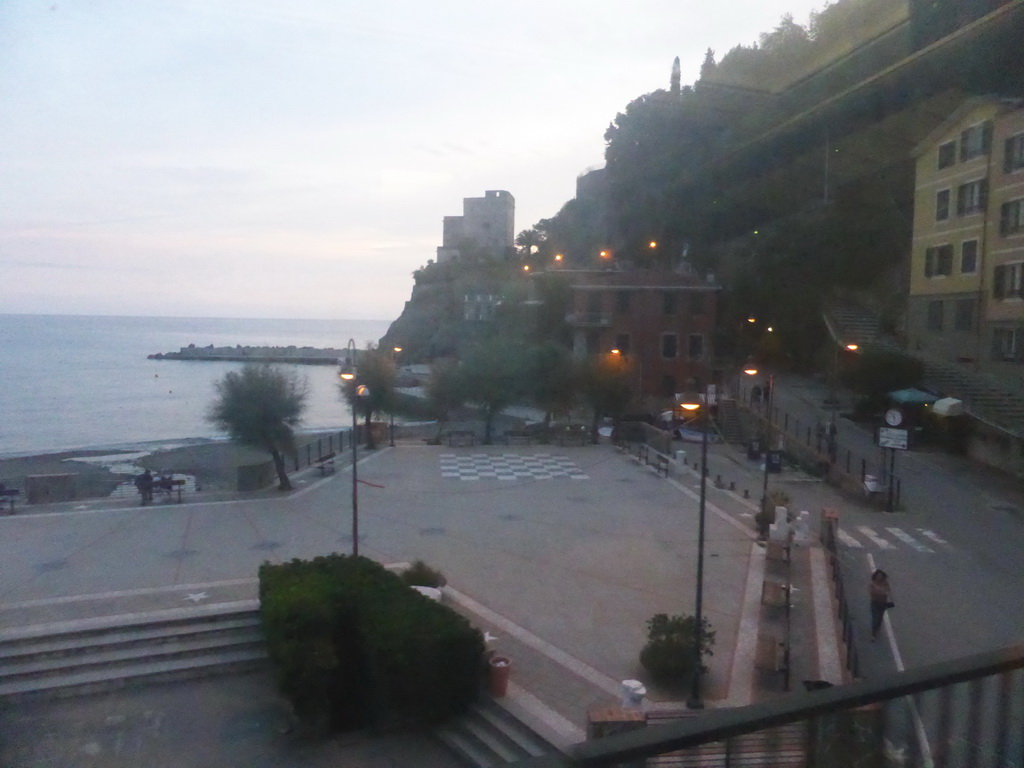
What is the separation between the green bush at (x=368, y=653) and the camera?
6.15 metres

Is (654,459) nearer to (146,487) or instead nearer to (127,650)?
(146,487)

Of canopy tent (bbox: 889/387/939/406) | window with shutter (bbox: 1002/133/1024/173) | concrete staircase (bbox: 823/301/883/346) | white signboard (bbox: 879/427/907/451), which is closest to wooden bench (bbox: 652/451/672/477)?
white signboard (bbox: 879/427/907/451)

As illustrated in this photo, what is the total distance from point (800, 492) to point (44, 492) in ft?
46.8

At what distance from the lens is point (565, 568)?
388 inches

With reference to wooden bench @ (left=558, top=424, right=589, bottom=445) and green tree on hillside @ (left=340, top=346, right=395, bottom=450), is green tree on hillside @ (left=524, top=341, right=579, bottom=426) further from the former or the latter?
green tree on hillside @ (left=340, top=346, right=395, bottom=450)

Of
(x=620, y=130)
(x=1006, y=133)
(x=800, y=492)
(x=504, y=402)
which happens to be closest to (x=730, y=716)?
(x=800, y=492)

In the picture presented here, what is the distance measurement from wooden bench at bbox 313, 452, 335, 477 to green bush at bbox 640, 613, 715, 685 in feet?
33.9

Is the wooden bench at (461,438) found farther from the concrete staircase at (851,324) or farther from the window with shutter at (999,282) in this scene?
the window with shutter at (999,282)

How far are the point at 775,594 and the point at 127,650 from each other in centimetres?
645

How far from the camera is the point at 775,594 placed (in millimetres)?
8422

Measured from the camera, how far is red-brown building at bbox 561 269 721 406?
28.0 metres

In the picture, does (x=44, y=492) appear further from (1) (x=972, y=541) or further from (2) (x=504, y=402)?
(1) (x=972, y=541)

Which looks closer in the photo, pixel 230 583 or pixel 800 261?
pixel 230 583

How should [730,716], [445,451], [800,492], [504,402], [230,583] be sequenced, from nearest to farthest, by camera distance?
[730,716] → [230,583] → [800,492] → [445,451] → [504,402]
